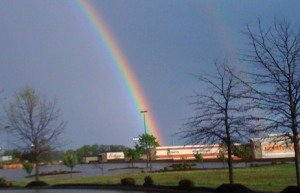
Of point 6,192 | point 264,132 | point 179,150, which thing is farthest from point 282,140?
point 179,150

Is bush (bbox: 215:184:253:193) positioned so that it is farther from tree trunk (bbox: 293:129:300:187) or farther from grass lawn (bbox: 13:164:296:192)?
grass lawn (bbox: 13:164:296:192)

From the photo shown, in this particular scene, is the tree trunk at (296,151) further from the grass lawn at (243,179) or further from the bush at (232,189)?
the grass lawn at (243,179)

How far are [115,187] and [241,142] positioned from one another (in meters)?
8.91

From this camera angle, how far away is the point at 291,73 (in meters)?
19.7

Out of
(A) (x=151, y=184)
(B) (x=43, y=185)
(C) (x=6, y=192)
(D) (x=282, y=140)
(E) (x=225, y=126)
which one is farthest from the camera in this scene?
(B) (x=43, y=185)

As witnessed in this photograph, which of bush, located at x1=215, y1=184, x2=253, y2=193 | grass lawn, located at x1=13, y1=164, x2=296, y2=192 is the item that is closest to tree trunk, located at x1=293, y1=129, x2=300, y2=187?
bush, located at x1=215, y1=184, x2=253, y2=193

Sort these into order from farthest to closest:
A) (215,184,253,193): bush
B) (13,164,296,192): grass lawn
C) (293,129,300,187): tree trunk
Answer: (13,164,296,192): grass lawn
(215,184,253,193): bush
(293,129,300,187): tree trunk

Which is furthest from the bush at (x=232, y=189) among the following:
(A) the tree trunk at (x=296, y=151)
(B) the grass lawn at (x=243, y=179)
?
(B) the grass lawn at (x=243, y=179)

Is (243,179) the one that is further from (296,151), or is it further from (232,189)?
(296,151)

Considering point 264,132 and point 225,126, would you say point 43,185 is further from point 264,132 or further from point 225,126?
point 264,132

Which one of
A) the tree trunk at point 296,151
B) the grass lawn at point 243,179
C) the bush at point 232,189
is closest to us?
the tree trunk at point 296,151

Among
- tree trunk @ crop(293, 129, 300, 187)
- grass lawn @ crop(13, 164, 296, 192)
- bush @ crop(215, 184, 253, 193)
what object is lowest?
bush @ crop(215, 184, 253, 193)

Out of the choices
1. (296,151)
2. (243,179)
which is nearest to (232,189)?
(296,151)

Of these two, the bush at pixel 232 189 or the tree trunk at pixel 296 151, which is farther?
the bush at pixel 232 189
